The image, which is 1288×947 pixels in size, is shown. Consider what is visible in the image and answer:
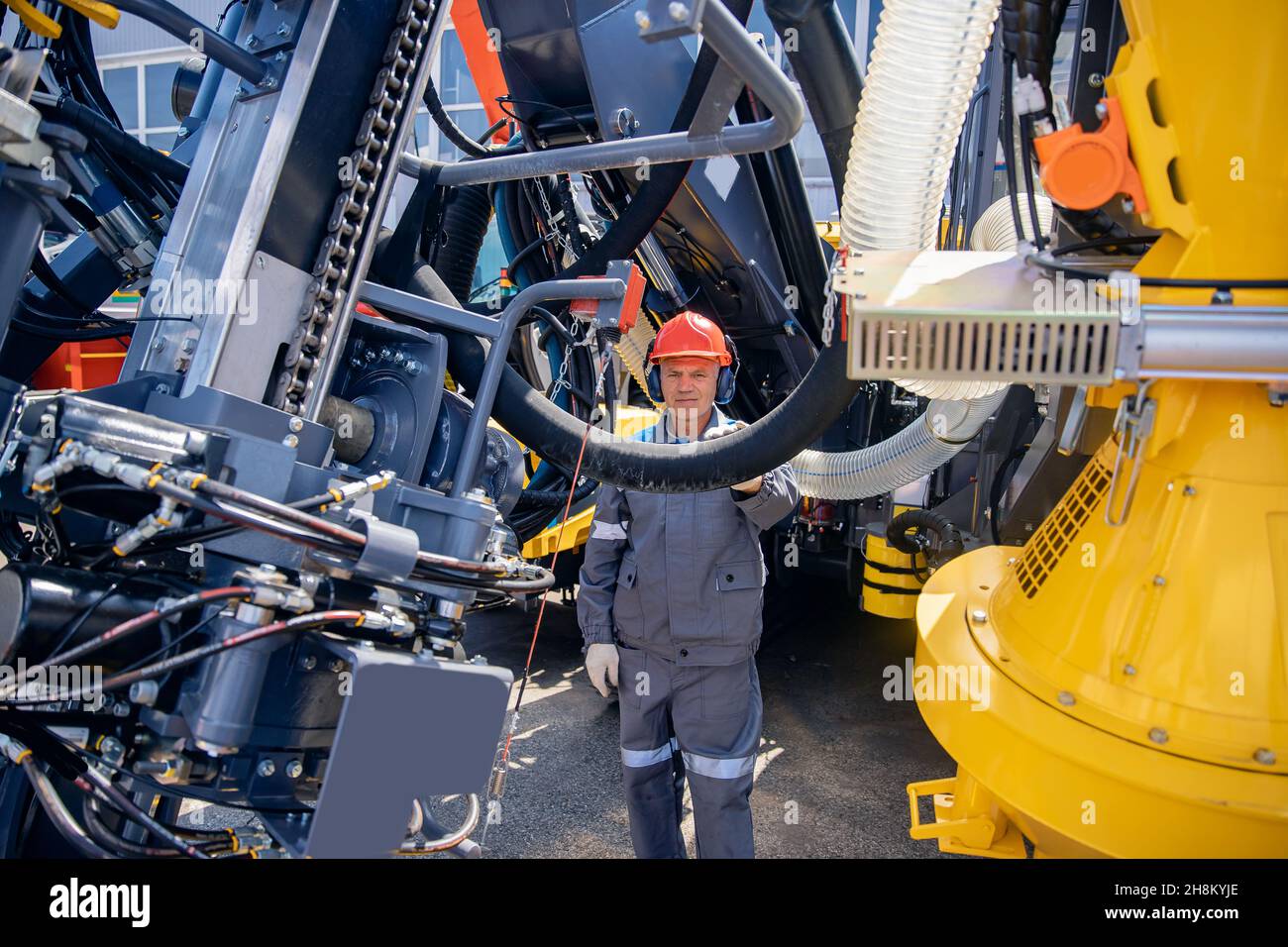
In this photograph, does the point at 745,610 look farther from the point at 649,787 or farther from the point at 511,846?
the point at 511,846

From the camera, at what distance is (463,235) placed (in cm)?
296

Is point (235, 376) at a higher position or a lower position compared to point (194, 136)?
lower

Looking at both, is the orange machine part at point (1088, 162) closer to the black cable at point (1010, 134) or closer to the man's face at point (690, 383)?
the black cable at point (1010, 134)

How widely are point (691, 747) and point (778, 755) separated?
134 centimetres

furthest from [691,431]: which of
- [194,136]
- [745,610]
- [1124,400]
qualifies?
[194,136]

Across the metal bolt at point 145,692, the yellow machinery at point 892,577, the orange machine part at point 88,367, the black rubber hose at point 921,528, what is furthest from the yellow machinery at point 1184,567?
the orange machine part at point 88,367

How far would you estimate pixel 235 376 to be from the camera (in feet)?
5.23

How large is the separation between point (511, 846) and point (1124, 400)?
2.50 m

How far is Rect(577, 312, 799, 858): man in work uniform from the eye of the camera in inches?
106

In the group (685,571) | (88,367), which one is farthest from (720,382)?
(88,367)

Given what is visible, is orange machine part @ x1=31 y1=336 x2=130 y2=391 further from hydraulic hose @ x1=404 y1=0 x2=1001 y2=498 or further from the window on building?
hydraulic hose @ x1=404 y1=0 x2=1001 y2=498

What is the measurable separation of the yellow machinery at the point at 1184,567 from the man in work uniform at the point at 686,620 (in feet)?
3.10

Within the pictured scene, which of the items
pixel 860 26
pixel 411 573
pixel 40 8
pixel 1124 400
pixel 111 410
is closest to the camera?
pixel 111 410

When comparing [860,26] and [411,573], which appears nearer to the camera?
[411,573]
